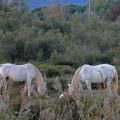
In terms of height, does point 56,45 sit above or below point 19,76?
above

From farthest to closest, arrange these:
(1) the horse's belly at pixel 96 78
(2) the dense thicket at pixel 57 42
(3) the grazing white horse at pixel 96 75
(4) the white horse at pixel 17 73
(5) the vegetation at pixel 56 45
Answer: (2) the dense thicket at pixel 57 42, (5) the vegetation at pixel 56 45, (4) the white horse at pixel 17 73, (1) the horse's belly at pixel 96 78, (3) the grazing white horse at pixel 96 75

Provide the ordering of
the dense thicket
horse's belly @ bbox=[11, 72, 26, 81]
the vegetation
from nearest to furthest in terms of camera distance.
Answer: horse's belly @ bbox=[11, 72, 26, 81]
the vegetation
the dense thicket

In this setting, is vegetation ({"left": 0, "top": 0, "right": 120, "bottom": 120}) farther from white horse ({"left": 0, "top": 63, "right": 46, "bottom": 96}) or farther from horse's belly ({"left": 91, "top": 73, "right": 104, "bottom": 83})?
horse's belly ({"left": 91, "top": 73, "right": 104, "bottom": 83})

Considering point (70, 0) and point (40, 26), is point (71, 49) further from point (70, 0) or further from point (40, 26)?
point (70, 0)

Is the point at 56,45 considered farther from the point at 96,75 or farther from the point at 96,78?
the point at 96,78

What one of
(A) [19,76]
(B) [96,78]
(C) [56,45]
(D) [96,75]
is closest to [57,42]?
(C) [56,45]

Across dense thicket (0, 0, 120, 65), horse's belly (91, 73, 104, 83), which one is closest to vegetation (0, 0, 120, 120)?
dense thicket (0, 0, 120, 65)

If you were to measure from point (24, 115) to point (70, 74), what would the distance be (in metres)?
14.7

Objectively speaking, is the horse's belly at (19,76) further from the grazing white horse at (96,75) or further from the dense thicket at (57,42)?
the dense thicket at (57,42)

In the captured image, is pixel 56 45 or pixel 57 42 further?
pixel 57 42

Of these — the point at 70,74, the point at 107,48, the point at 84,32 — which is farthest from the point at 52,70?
the point at 84,32

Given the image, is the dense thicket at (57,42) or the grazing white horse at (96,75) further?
the dense thicket at (57,42)

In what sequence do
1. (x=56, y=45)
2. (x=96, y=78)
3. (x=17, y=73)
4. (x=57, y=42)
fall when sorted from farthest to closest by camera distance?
(x=57, y=42) < (x=56, y=45) < (x=17, y=73) < (x=96, y=78)

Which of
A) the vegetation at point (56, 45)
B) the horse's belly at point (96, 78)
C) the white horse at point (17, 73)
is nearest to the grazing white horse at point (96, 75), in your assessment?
the horse's belly at point (96, 78)
